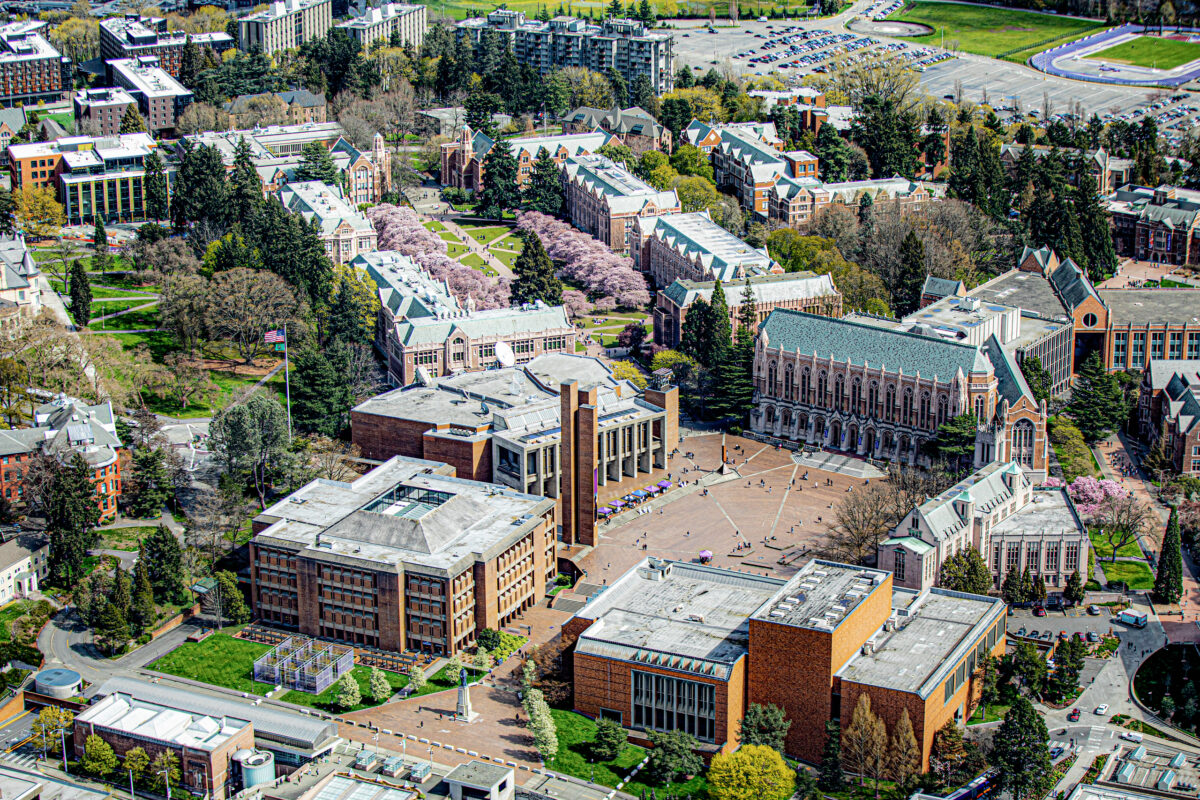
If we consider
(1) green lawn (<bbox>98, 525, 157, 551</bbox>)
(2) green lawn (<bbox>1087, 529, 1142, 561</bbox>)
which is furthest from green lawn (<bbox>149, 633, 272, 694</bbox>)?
(2) green lawn (<bbox>1087, 529, 1142, 561</bbox>)

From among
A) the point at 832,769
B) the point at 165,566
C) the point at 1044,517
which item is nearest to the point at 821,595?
the point at 832,769

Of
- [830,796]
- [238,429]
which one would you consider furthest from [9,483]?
[830,796]

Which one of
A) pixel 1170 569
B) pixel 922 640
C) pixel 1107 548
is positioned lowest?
pixel 1107 548

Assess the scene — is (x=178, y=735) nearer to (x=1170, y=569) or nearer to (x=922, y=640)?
(x=922, y=640)

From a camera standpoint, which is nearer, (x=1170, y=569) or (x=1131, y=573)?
(x=1170, y=569)

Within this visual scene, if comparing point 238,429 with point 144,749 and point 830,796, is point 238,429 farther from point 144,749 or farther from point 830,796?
point 830,796
